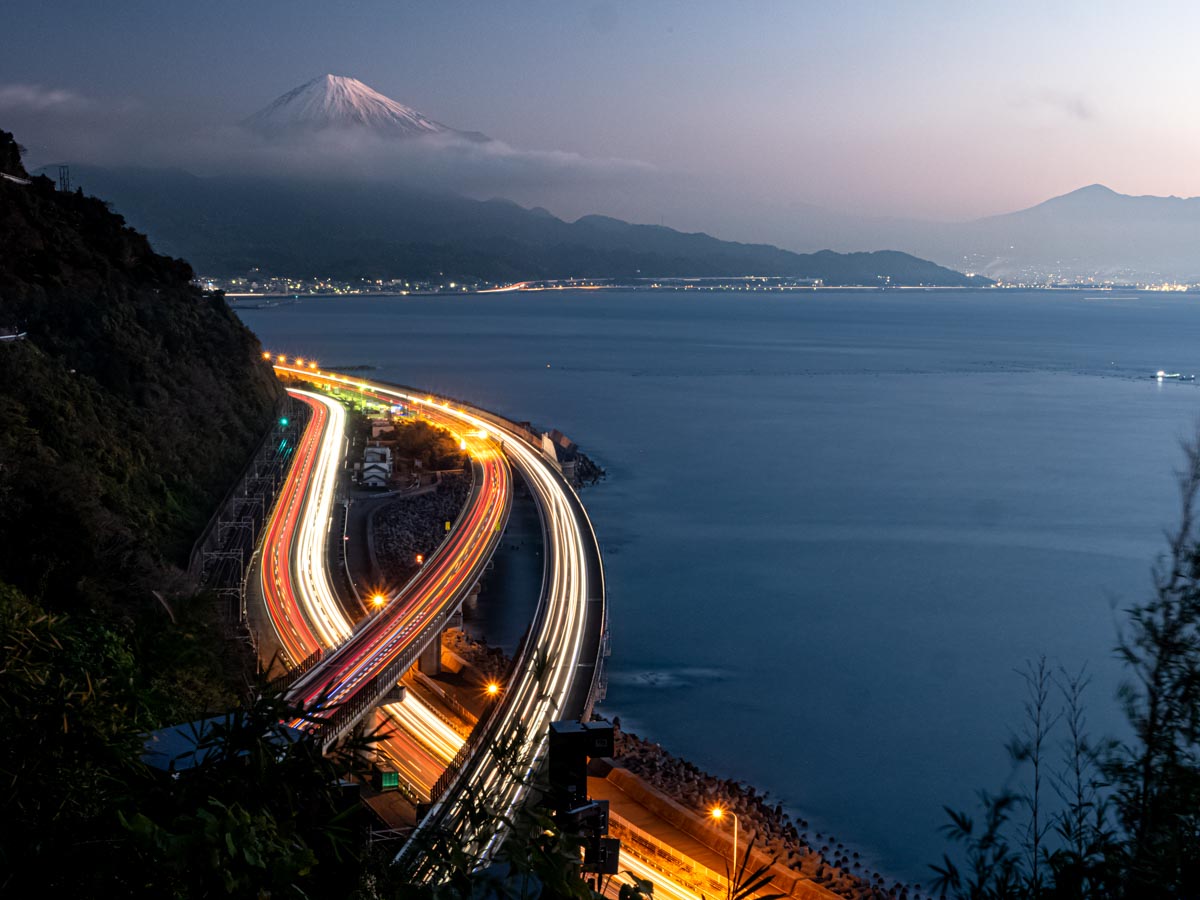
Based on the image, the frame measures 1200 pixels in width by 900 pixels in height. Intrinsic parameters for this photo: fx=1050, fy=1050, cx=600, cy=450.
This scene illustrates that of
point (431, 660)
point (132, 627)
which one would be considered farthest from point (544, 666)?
point (431, 660)

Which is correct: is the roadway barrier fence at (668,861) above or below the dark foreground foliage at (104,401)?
below

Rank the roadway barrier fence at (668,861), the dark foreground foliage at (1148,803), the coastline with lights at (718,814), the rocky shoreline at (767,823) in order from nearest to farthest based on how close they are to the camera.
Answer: the dark foreground foliage at (1148,803)
the roadway barrier fence at (668,861)
the coastline with lights at (718,814)
the rocky shoreline at (767,823)

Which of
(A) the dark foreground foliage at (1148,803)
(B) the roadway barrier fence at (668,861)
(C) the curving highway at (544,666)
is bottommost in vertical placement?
(B) the roadway barrier fence at (668,861)

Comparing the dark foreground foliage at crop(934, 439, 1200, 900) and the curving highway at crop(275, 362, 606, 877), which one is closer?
the dark foreground foliage at crop(934, 439, 1200, 900)

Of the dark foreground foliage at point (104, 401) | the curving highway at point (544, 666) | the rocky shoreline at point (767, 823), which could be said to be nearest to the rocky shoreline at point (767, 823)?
the rocky shoreline at point (767, 823)

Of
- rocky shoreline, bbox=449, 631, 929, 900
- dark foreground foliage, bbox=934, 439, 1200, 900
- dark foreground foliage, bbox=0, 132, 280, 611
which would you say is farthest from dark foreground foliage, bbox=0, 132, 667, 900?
rocky shoreline, bbox=449, 631, 929, 900

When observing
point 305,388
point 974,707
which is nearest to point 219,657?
point 974,707

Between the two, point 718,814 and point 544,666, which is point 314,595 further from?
point 544,666

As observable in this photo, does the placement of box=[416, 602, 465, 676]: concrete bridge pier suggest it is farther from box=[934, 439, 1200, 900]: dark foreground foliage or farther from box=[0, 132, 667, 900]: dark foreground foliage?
box=[934, 439, 1200, 900]: dark foreground foliage

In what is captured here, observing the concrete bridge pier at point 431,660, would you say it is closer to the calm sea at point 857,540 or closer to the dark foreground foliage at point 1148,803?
the calm sea at point 857,540

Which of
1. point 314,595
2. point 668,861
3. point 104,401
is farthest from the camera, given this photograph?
point 104,401
